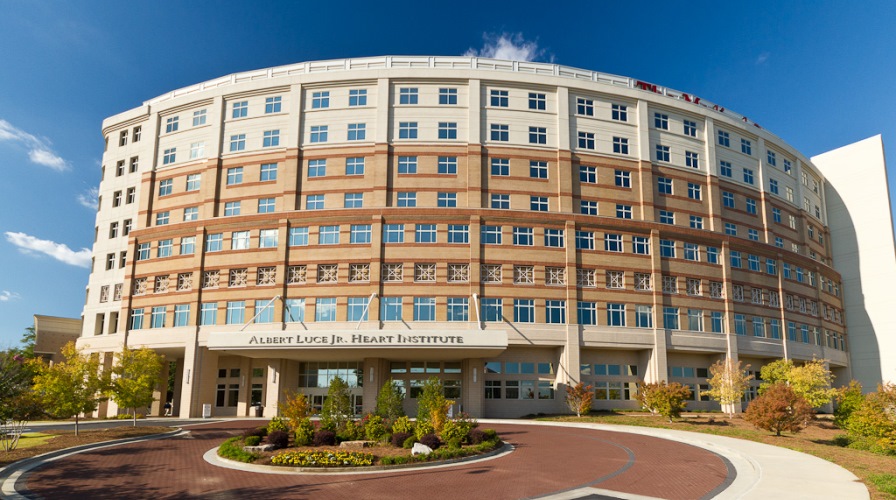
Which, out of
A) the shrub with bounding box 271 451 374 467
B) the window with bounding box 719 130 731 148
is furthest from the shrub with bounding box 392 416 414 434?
the window with bounding box 719 130 731 148

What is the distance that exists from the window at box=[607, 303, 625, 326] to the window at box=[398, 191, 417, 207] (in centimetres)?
1832

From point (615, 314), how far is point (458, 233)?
48.4 ft

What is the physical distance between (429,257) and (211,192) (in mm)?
20467

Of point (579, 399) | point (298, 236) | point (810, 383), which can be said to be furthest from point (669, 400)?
point (298, 236)

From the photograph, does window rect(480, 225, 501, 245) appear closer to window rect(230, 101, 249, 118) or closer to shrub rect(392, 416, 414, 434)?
window rect(230, 101, 249, 118)

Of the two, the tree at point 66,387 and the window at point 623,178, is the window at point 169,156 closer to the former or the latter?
the tree at point 66,387

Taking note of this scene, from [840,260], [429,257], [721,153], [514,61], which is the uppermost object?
[514,61]

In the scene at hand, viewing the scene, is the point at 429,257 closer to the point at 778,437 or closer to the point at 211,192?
Answer: the point at 211,192

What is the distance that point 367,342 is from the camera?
141 ft

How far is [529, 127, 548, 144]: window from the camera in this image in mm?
52406

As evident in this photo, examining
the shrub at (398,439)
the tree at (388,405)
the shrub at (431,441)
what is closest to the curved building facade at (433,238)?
the tree at (388,405)

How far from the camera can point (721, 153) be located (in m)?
58.9

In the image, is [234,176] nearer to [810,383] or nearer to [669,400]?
[669,400]

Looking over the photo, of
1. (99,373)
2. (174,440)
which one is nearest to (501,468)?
(174,440)
